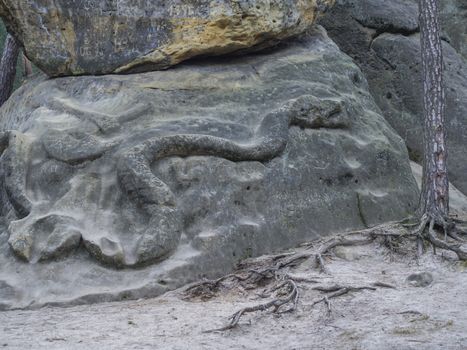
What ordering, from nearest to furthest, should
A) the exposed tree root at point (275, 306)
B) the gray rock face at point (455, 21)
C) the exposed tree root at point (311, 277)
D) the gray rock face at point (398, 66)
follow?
the exposed tree root at point (275, 306)
the exposed tree root at point (311, 277)
the gray rock face at point (398, 66)
the gray rock face at point (455, 21)

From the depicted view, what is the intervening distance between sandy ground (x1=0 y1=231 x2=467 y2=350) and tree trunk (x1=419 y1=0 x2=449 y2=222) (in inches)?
35.0

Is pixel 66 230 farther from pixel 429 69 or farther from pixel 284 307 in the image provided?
pixel 429 69

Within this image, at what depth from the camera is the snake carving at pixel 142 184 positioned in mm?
5430

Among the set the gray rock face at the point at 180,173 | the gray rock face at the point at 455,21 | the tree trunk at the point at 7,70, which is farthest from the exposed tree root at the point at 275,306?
the gray rock face at the point at 455,21

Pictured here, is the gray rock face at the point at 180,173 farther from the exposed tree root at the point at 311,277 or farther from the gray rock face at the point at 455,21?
the gray rock face at the point at 455,21

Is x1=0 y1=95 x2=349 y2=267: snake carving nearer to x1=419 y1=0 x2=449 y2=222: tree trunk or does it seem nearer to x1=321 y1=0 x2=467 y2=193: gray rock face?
x1=419 y1=0 x2=449 y2=222: tree trunk

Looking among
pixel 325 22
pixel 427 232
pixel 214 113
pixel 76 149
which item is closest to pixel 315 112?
pixel 214 113


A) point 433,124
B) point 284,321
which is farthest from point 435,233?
point 284,321

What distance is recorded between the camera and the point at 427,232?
19.9ft

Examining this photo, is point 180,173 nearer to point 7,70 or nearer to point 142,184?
point 142,184

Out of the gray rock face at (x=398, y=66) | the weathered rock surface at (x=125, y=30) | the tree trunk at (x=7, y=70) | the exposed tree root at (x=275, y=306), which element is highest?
the weathered rock surface at (x=125, y=30)

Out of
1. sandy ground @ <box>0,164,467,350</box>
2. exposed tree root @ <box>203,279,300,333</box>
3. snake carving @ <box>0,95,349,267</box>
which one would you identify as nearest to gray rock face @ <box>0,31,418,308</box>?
snake carving @ <box>0,95,349,267</box>

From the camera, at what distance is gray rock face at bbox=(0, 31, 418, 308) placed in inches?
214

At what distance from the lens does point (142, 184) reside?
5645mm
